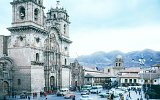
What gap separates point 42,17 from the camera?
206ft

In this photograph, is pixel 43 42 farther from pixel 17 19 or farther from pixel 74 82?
pixel 74 82

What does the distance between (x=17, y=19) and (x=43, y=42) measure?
7.38 m

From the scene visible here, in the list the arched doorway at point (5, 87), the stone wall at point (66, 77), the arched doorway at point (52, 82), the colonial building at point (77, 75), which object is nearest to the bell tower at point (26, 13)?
the arched doorway at point (5, 87)

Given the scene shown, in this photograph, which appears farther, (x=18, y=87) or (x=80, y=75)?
(x=80, y=75)

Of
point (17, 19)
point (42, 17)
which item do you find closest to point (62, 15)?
point (42, 17)

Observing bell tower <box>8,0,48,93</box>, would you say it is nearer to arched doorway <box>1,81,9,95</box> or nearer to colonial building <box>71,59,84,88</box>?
arched doorway <box>1,81,9,95</box>

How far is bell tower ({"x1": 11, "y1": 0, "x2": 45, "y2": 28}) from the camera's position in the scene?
192 feet

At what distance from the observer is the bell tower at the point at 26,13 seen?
5851cm

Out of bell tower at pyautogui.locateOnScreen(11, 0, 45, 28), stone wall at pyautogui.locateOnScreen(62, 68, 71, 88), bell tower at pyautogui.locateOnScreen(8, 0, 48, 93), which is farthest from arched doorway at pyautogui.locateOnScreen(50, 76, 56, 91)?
bell tower at pyautogui.locateOnScreen(11, 0, 45, 28)

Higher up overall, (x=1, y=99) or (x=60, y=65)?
(x=60, y=65)

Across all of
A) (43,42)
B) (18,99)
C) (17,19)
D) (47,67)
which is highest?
(17,19)

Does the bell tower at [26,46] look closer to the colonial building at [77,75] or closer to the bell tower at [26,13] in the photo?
the bell tower at [26,13]

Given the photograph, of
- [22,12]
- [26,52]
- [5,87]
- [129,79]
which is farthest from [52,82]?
[129,79]

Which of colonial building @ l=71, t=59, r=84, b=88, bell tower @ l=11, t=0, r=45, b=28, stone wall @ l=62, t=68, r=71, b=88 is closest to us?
bell tower @ l=11, t=0, r=45, b=28
